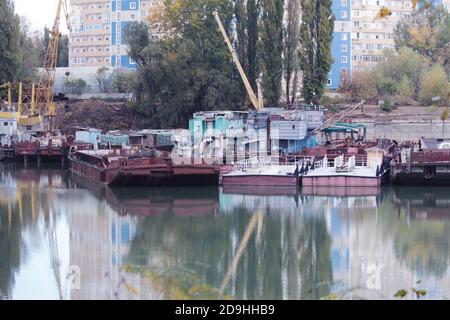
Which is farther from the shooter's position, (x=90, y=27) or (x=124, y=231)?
(x=90, y=27)

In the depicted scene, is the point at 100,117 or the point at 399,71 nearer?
the point at 100,117

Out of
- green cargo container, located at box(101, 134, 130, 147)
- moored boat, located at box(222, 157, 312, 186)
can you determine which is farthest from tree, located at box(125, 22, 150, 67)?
moored boat, located at box(222, 157, 312, 186)

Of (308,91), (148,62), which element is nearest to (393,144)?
(308,91)

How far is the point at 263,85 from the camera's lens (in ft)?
144

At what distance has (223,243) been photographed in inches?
771

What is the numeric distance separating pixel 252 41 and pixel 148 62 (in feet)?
18.4

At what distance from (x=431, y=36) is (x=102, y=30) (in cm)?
2604

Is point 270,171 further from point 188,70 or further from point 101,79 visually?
point 101,79

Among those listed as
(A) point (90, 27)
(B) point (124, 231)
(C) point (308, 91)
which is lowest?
(B) point (124, 231)

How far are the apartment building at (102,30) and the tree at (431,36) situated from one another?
18300 mm

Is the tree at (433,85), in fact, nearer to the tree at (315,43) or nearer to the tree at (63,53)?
the tree at (315,43)

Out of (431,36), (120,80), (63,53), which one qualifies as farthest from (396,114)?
(63,53)

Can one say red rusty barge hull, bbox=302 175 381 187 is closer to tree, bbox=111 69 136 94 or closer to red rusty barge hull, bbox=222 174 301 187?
red rusty barge hull, bbox=222 174 301 187
